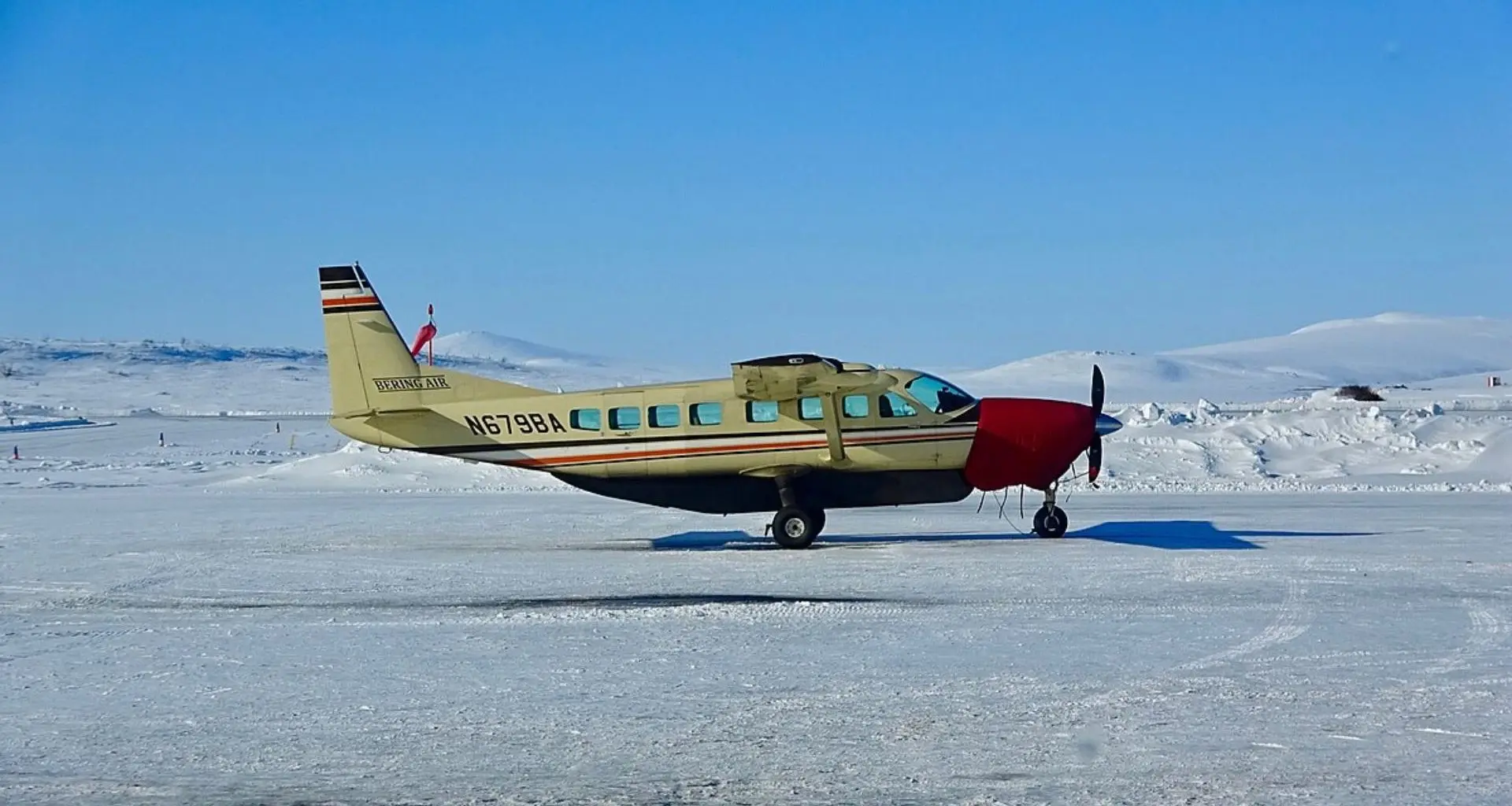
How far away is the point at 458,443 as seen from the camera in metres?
19.1

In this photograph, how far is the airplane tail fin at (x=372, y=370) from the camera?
19.0 metres

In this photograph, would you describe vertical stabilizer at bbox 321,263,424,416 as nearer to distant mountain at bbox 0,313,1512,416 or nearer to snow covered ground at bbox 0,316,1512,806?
snow covered ground at bbox 0,316,1512,806

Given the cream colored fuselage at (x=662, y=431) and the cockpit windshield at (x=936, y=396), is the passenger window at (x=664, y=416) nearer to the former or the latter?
the cream colored fuselage at (x=662, y=431)

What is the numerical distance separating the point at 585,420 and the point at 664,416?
1138 millimetres

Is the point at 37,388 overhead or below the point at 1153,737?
overhead

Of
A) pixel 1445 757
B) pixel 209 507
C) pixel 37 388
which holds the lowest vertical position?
pixel 1445 757

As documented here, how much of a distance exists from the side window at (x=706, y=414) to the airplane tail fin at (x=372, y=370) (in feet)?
7.65

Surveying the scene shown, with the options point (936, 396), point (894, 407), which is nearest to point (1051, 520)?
point (936, 396)

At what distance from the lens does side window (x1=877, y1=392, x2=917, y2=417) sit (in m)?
18.5

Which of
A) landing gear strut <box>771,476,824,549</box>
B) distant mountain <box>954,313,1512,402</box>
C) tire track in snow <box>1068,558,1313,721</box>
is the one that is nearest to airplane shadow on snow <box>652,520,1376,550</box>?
landing gear strut <box>771,476,824,549</box>

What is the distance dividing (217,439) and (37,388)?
6436cm

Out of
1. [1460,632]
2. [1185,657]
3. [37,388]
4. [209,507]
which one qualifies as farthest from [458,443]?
[37,388]

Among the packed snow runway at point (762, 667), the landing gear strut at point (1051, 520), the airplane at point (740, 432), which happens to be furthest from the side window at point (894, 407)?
the landing gear strut at point (1051, 520)

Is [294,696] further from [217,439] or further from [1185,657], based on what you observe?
[217,439]
